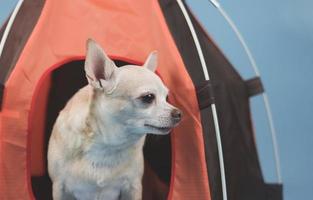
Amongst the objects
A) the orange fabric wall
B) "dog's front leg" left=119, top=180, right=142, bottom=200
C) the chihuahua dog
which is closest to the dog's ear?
the chihuahua dog

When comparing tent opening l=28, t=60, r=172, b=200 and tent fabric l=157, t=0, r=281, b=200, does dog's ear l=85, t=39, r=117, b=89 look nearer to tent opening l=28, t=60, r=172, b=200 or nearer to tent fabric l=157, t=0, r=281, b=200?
tent fabric l=157, t=0, r=281, b=200

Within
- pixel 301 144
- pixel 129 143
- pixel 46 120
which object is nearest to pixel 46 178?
pixel 46 120

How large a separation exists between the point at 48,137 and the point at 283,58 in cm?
101

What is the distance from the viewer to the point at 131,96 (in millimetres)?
1102

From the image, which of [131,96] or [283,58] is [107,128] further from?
[283,58]

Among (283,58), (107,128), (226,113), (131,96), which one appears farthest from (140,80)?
(283,58)

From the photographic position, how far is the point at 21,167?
46.0 inches

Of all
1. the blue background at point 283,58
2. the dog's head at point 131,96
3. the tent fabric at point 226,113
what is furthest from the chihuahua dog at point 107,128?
the blue background at point 283,58

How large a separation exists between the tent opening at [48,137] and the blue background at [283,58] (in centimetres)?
60

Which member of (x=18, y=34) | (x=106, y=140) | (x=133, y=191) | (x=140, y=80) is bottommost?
(x=133, y=191)

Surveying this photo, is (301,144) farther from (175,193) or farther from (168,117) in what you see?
(168,117)

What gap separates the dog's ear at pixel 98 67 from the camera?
106 cm

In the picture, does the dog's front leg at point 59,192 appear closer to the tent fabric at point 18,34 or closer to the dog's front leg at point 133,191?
the dog's front leg at point 133,191

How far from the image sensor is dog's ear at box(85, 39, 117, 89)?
1.06 metres
